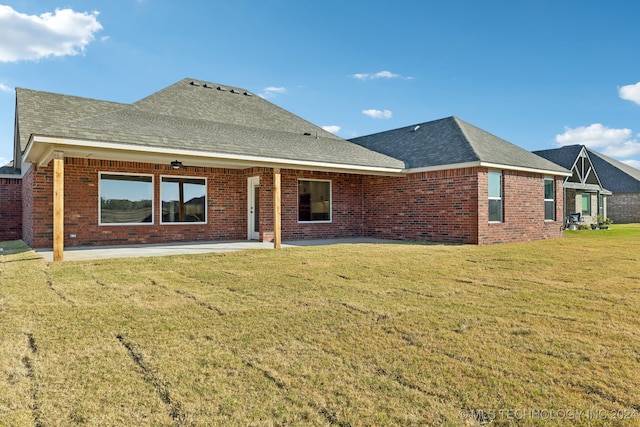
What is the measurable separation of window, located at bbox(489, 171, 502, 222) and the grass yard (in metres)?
6.64

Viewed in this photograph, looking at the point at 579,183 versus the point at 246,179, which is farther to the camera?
the point at 579,183

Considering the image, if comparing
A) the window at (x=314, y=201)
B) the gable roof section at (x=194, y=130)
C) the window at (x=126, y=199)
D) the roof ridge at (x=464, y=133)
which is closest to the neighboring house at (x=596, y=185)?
the roof ridge at (x=464, y=133)

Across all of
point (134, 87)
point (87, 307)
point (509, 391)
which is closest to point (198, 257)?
point (87, 307)

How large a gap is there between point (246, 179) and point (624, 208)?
1422 inches

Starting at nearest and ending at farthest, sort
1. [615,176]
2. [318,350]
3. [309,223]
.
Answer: [318,350]
[309,223]
[615,176]

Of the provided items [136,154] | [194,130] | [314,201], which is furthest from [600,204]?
[136,154]

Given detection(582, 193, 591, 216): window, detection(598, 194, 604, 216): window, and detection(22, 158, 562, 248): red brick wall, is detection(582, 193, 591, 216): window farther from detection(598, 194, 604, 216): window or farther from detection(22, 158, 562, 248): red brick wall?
detection(22, 158, 562, 248): red brick wall

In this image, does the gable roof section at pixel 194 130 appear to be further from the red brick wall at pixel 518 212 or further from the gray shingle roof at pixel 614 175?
the gray shingle roof at pixel 614 175

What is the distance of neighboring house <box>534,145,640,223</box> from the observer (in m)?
26.2

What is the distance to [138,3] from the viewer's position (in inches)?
470

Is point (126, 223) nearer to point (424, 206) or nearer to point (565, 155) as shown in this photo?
point (424, 206)

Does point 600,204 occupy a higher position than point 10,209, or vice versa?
point 600,204

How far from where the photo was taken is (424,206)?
46.4ft

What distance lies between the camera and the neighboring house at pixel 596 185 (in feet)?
86.0
